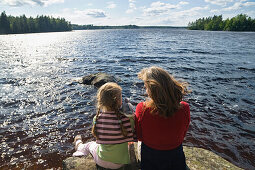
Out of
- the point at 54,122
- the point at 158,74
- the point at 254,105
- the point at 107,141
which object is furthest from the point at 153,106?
the point at 254,105

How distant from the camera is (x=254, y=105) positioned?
8.36 metres

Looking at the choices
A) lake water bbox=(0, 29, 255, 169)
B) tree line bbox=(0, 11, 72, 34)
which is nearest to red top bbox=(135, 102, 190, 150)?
lake water bbox=(0, 29, 255, 169)

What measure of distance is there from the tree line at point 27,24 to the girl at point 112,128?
11656 cm

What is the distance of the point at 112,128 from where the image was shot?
313 centimetres

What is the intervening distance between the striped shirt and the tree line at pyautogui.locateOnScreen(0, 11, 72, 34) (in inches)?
4592

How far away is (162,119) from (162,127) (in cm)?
14

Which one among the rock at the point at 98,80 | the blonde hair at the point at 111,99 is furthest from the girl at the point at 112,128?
the rock at the point at 98,80

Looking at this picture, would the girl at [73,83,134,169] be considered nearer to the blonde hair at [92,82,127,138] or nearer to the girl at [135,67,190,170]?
the blonde hair at [92,82,127,138]

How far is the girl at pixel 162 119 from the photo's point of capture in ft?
8.89

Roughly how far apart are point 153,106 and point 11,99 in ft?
30.5

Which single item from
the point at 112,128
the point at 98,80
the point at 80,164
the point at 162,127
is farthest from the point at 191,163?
the point at 98,80

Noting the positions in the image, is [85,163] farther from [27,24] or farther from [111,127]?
[27,24]

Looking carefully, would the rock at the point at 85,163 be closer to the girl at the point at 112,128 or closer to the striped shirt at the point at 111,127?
the girl at the point at 112,128

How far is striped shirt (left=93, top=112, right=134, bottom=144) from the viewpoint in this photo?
10.2ft
